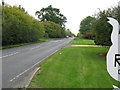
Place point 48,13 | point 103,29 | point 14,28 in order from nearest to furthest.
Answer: point 103,29 → point 14,28 → point 48,13

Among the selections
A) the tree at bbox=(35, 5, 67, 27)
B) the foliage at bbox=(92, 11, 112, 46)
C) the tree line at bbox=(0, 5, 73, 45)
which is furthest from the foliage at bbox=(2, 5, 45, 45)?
the tree at bbox=(35, 5, 67, 27)

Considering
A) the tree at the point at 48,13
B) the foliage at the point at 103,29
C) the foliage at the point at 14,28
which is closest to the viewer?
the foliage at the point at 103,29

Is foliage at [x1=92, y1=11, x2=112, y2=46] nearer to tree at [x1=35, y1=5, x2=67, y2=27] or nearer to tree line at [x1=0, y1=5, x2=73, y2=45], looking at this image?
tree line at [x1=0, y1=5, x2=73, y2=45]

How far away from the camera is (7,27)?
2302cm

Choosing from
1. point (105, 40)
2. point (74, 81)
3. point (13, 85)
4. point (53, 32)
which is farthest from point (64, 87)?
point (53, 32)

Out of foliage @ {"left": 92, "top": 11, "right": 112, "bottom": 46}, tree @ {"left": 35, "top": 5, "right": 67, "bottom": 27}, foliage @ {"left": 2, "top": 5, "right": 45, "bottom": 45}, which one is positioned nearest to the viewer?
foliage @ {"left": 92, "top": 11, "right": 112, "bottom": 46}

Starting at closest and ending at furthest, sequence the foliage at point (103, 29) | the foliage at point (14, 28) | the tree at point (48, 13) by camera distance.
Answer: the foliage at point (103, 29)
the foliage at point (14, 28)
the tree at point (48, 13)

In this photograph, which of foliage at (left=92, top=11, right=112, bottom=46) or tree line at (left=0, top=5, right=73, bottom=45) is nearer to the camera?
foliage at (left=92, top=11, right=112, bottom=46)

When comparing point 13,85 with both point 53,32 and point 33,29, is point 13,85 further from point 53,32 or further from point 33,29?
point 53,32

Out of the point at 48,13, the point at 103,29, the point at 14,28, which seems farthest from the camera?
the point at 48,13

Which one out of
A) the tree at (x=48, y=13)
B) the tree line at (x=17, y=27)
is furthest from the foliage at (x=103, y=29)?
the tree at (x=48, y=13)

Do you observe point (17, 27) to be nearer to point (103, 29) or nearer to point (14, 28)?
point (14, 28)

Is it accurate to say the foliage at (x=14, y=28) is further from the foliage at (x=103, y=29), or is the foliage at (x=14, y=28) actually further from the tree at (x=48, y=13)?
the tree at (x=48, y=13)

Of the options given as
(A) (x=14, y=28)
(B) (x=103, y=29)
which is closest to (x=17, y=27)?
(A) (x=14, y=28)
